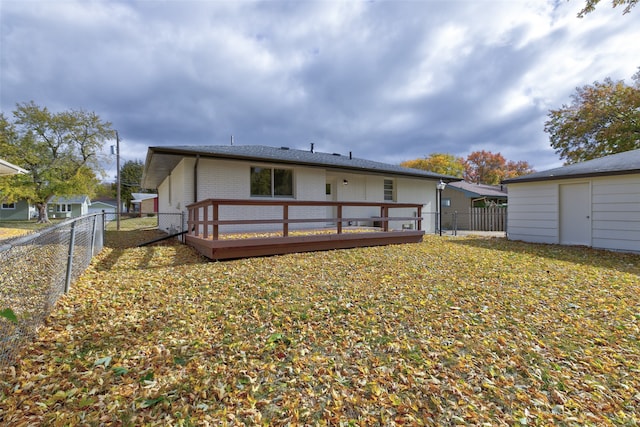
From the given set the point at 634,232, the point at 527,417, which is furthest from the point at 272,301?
the point at 634,232

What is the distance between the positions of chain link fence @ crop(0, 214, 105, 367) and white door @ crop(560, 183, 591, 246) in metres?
12.8

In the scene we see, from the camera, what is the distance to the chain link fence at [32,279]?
2358mm

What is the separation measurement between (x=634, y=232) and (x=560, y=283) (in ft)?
19.1

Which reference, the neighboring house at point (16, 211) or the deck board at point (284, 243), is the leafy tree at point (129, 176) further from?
the deck board at point (284, 243)

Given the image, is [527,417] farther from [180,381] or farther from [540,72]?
[540,72]

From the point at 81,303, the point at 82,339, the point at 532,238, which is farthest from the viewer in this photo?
the point at 532,238

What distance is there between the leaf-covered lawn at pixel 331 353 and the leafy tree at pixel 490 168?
39468 mm

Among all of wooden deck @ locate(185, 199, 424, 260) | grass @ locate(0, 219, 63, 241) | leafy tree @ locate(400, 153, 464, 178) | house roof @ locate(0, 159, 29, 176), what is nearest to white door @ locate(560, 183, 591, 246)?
wooden deck @ locate(185, 199, 424, 260)

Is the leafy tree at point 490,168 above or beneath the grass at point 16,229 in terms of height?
above

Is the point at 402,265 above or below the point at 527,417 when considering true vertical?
above

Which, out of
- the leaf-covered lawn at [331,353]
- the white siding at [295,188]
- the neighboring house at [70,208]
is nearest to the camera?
the leaf-covered lawn at [331,353]

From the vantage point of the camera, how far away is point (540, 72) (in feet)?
33.9

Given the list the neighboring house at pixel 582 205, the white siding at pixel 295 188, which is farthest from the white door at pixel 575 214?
the white siding at pixel 295 188

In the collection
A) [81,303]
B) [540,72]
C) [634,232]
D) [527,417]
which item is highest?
[540,72]
